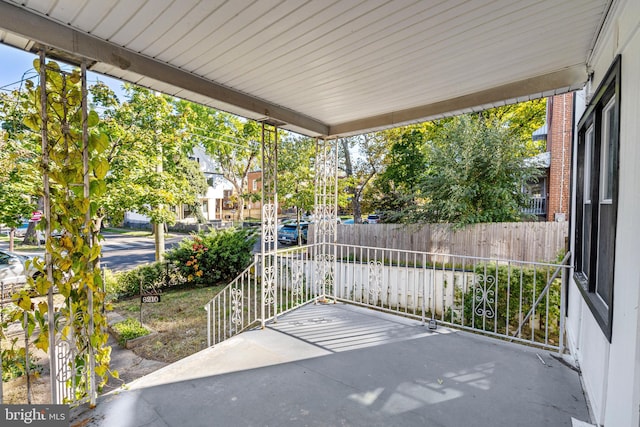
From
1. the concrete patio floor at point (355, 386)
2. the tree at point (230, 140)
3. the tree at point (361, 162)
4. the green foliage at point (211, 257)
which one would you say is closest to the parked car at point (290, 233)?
the tree at point (230, 140)

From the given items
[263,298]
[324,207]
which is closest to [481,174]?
[324,207]

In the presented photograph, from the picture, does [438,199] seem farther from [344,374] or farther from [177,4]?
[177,4]

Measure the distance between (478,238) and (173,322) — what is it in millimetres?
6889

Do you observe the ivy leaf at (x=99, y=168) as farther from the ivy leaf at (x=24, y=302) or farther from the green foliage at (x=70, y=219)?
the ivy leaf at (x=24, y=302)

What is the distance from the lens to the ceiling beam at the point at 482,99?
8.86 feet

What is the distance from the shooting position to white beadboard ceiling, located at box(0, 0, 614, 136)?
1.80 m

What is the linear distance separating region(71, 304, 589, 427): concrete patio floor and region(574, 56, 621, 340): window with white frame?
780mm

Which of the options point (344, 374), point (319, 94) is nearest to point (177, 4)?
point (319, 94)

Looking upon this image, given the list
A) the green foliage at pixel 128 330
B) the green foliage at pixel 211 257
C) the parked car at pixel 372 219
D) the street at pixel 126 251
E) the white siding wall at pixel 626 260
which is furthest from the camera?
the parked car at pixel 372 219

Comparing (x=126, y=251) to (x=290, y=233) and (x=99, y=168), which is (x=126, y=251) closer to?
(x=290, y=233)

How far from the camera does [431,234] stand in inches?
315

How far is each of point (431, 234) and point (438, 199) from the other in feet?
3.09

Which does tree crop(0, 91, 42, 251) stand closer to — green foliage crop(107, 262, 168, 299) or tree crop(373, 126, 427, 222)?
green foliage crop(107, 262, 168, 299)
